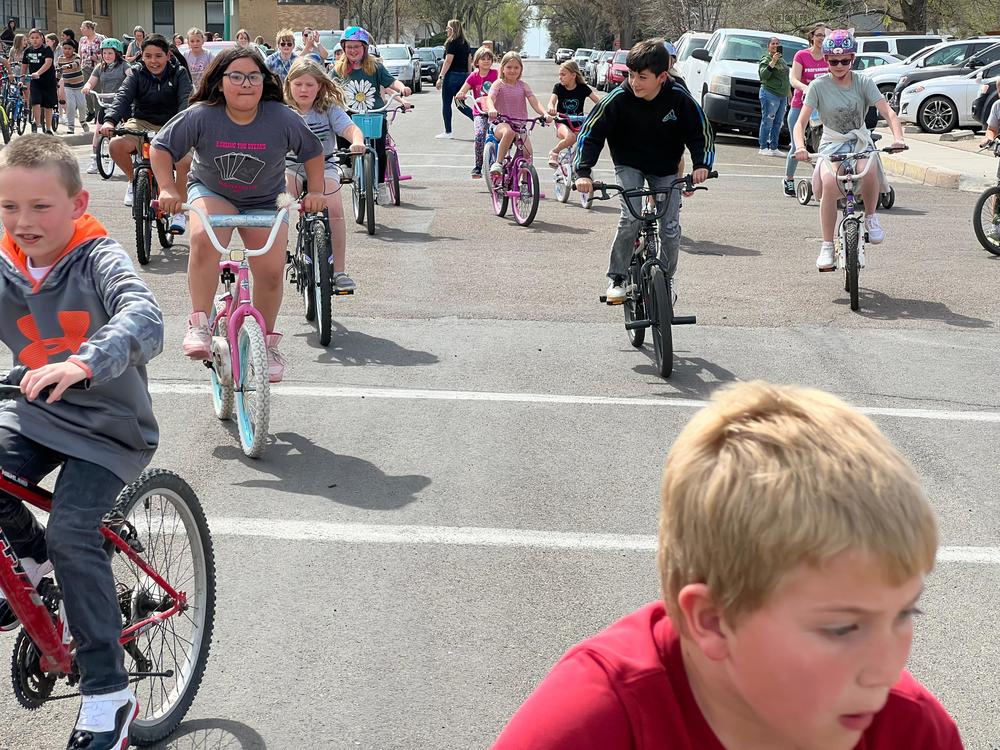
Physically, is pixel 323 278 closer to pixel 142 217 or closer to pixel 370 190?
pixel 142 217

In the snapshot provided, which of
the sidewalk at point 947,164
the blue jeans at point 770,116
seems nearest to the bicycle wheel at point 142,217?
the blue jeans at point 770,116

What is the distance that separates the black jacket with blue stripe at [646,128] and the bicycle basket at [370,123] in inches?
237

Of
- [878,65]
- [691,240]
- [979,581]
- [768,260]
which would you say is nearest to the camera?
[979,581]

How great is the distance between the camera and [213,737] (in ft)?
12.6

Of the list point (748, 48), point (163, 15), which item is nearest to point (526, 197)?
point (748, 48)

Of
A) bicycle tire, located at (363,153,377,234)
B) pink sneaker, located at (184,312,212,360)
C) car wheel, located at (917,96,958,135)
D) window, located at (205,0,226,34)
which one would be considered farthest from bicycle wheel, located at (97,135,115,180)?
window, located at (205,0,226,34)

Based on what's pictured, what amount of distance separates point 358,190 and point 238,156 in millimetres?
7742

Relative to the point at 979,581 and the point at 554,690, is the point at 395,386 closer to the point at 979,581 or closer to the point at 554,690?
the point at 979,581

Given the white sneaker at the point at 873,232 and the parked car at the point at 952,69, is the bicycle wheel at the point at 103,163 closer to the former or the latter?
the white sneaker at the point at 873,232

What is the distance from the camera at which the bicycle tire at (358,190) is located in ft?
47.5

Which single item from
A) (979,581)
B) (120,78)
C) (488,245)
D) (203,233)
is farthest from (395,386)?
(120,78)

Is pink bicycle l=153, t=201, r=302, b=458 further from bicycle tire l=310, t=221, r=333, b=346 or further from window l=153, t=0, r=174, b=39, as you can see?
window l=153, t=0, r=174, b=39

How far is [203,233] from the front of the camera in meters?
6.91

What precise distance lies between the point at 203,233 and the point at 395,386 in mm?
1742
